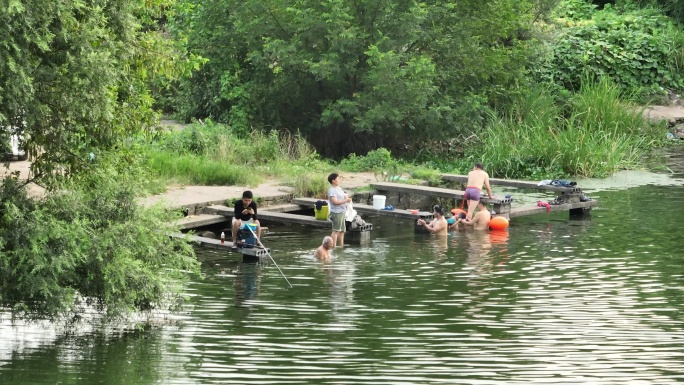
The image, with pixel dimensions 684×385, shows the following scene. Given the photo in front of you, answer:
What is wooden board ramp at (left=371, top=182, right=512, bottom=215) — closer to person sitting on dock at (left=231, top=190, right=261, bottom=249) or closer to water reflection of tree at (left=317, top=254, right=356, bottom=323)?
water reflection of tree at (left=317, top=254, right=356, bottom=323)

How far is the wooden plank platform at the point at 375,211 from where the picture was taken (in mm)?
22047

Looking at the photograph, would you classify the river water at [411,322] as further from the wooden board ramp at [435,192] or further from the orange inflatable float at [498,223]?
the wooden board ramp at [435,192]

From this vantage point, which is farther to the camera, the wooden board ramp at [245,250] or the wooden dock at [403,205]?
the wooden dock at [403,205]

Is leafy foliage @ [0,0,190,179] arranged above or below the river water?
above

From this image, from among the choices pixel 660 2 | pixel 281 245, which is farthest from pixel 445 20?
pixel 660 2

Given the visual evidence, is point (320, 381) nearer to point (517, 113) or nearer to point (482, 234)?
point (482, 234)

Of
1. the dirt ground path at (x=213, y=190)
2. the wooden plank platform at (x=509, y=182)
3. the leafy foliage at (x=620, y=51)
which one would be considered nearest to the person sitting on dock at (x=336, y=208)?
the dirt ground path at (x=213, y=190)

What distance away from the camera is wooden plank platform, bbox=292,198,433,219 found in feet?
72.3

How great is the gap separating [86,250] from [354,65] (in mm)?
16692

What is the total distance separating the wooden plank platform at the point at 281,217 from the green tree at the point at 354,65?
6834 millimetres

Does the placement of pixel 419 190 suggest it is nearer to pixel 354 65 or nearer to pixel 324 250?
pixel 354 65

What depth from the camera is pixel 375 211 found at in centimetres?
2278

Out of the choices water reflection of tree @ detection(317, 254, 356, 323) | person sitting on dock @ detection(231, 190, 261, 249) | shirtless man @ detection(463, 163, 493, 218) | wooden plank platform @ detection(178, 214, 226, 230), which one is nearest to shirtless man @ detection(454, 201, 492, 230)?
shirtless man @ detection(463, 163, 493, 218)

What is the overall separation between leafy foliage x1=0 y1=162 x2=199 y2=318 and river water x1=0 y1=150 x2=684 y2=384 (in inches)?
20.6
